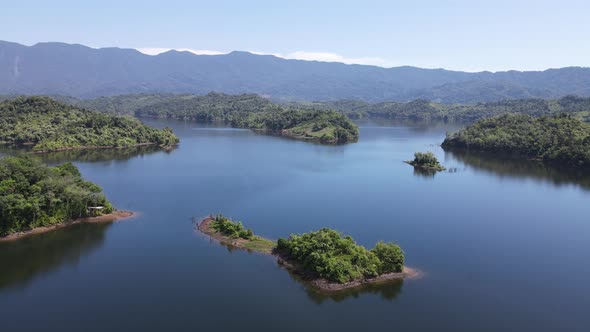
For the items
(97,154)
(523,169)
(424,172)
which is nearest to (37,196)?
(97,154)

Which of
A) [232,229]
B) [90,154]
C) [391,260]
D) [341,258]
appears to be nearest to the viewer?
[341,258]

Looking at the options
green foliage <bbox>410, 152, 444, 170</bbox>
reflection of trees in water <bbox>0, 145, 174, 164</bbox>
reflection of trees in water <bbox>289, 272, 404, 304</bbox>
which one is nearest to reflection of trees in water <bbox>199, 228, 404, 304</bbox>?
reflection of trees in water <bbox>289, 272, 404, 304</bbox>

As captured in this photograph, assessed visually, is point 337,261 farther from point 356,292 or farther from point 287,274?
point 287,274

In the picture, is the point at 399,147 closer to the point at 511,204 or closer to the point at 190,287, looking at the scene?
the point at 511,204

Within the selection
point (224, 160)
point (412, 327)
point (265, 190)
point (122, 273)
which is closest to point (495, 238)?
point (412, 327)

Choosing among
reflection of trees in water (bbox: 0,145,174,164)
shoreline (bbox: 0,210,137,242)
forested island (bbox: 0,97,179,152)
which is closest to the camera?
shoreline (bbox: 0,210,137,242)

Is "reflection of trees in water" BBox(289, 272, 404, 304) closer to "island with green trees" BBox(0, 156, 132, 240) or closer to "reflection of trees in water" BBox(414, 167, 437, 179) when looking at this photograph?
"island with green trees" BBox(0, 156, 132, 240)

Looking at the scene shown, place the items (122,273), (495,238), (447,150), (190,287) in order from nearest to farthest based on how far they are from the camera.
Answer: (190,287) < (122,273) < (495,238) < (447,150)
